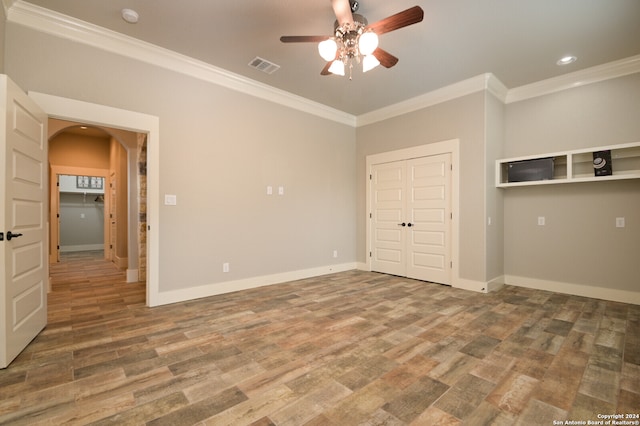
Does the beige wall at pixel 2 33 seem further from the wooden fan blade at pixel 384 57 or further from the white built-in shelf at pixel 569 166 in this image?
the white built-in shelf at pixel 569 166

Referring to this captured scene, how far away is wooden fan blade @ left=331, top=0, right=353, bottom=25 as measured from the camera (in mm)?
2249

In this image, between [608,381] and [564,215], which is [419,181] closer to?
[564,215]

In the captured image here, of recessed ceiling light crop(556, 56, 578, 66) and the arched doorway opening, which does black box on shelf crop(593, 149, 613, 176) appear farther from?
the arched doorway opening

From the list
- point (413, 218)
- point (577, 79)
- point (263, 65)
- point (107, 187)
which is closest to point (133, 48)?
point (263, 65)

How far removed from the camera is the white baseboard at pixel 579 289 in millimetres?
3598

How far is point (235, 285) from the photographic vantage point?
13.5 feet

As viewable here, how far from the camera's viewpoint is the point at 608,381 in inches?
75.0

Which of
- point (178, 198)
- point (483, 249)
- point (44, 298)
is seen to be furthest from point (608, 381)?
point (44, 298)

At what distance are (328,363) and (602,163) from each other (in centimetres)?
411

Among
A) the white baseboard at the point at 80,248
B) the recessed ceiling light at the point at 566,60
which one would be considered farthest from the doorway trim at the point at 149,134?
the white baseboard at the point at 80,248

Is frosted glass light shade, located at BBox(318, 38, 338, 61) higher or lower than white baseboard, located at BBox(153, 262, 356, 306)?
higher

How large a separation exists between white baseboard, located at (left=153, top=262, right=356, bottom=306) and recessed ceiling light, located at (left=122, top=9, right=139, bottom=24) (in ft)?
9.76

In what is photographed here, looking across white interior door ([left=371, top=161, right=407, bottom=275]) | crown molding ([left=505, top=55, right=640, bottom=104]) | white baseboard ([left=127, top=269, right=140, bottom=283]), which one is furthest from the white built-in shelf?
white baseboard ([left=127, top=269, right=140, bottom=283])

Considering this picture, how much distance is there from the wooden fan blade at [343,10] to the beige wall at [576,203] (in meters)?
3.49
